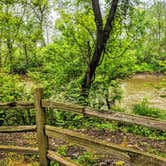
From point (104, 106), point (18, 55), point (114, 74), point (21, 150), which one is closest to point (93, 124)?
point (104, 106)

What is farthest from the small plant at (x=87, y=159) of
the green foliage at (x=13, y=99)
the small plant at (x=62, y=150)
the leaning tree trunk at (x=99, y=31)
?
the leaning tree trunk at (x=99, y=31)

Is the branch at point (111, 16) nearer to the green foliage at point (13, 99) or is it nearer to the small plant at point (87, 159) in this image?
the green foliage at point (13, 99)

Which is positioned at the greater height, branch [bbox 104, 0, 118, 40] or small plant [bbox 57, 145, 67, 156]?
branch [bbox 104, 0, 118, 40]

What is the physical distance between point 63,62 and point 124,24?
2.15m

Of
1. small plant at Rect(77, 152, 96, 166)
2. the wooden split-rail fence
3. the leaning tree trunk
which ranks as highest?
the leaning tree trunk

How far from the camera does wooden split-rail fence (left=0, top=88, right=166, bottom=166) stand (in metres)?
2.65

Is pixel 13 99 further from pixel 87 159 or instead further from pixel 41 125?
pixel 41 125

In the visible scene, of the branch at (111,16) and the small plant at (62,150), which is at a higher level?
the branch at (111,16)

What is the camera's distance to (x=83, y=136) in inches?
129

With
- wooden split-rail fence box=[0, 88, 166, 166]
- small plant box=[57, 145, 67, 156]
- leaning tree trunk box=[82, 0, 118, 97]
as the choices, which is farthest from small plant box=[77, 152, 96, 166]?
leaning tree trunk box=[82, 0, 118, 97]

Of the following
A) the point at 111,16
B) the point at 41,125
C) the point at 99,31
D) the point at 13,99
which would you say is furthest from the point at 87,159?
the point at 111,16

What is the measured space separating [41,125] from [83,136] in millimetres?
768

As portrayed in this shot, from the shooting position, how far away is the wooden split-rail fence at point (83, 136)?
2.65 meters

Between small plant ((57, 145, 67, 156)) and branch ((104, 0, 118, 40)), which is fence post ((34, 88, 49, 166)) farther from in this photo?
branch ((104, 0, 118, 40))
